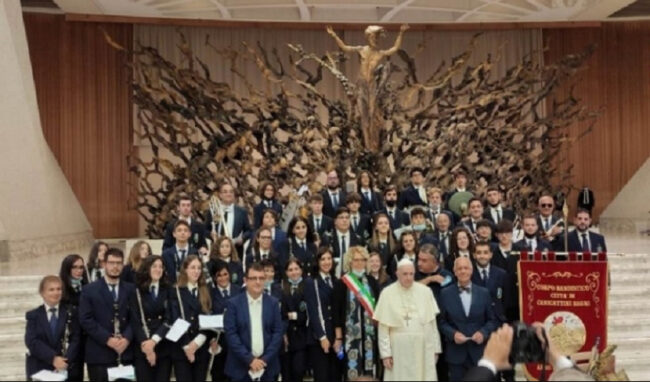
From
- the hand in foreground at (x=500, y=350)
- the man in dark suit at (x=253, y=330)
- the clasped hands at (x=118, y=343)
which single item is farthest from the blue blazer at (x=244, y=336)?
the hand in foreground at (x=500, y=350)

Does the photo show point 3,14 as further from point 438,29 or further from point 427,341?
point 438,29

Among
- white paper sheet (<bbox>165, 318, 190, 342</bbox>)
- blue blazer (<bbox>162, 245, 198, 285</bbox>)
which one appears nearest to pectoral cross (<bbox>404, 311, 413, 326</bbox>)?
white paper sheet (<bbox>165, 318, 190, 342</bbox>)

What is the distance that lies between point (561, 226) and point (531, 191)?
725cm

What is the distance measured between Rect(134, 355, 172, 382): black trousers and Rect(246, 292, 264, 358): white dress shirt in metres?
0.83

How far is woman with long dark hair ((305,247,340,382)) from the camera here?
299 inches

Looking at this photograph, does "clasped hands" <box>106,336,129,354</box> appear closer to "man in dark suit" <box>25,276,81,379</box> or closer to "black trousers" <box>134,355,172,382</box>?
"black trousers" <box>134,355,172,382</box>

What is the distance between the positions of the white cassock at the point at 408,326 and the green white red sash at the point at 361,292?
1.98 feet

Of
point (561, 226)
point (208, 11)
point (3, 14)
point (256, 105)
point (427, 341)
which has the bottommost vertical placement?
point (427, 341)

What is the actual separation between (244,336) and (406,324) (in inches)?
53.1

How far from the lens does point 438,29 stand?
22141 millimetres

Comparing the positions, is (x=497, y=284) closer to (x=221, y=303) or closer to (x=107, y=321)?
(x=221, y=303)

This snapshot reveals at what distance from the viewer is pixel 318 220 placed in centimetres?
938

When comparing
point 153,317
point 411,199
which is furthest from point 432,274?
point 411,199

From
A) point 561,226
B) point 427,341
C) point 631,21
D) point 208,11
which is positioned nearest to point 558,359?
point 427,341
